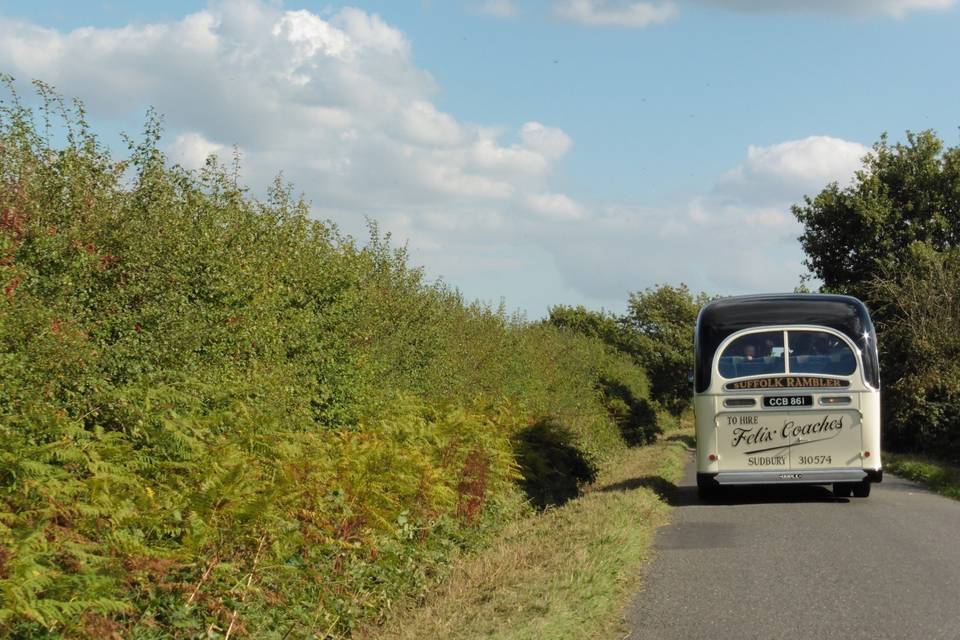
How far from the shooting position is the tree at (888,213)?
157 ft

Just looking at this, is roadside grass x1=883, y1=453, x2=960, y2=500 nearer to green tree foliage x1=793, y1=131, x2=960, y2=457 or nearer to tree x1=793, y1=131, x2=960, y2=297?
green tree foliage x1=793, y1=131, x2=960, y2=457

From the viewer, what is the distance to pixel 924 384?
36219mm

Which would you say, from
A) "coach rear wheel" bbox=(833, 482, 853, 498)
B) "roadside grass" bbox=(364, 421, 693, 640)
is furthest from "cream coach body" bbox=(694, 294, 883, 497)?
"roadside grass" bbox=(364, 421, 693, 640)

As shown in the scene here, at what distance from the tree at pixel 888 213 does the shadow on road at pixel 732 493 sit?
28.3 meters

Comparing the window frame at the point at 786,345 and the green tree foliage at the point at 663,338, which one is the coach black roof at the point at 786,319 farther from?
the green tree foliage at the point at 663,338

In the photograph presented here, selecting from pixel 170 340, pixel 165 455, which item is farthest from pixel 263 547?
pixel 170 340

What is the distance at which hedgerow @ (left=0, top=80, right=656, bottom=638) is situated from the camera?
8070 mm

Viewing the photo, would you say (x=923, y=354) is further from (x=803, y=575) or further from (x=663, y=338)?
(x=803, y=575)

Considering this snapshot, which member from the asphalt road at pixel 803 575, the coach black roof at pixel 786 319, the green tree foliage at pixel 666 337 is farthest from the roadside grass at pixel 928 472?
the green tree foliage at pixel 666 337

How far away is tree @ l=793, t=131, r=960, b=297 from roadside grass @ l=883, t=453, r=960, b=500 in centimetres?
1619

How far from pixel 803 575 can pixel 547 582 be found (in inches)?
103

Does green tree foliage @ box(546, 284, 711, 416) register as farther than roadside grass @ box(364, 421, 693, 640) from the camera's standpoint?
Yes

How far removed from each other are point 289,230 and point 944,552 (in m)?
10.2

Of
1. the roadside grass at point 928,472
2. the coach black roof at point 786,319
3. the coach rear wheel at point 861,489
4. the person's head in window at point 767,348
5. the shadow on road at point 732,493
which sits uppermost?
the coach black roof at point 786,319
